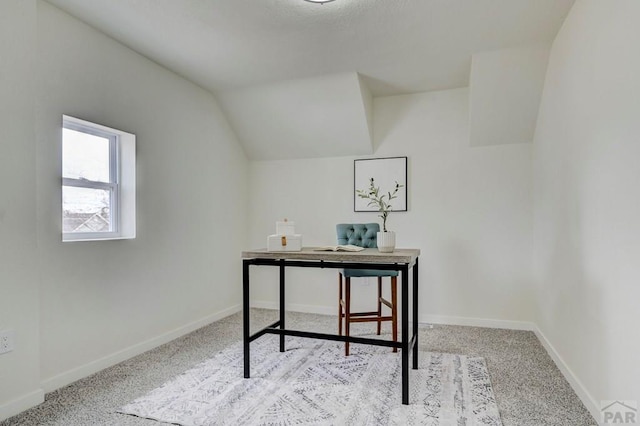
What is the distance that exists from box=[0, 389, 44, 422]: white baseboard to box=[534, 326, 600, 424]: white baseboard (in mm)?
3008

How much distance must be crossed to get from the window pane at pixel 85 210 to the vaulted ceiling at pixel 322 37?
1.15 m

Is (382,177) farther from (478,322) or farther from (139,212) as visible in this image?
(139,212)

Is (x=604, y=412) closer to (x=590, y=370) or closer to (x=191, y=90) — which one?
(x=590, y=370)

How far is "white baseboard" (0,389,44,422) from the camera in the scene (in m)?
1.96

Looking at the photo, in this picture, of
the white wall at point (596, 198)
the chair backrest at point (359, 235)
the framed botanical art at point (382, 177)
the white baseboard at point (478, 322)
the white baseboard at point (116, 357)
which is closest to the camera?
the white wall at point (596, 198)

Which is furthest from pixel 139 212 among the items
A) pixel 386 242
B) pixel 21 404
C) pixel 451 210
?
pixel 451 210

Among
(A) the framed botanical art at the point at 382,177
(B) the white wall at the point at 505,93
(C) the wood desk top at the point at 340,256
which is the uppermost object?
(B) the white wall at the point at 505,93

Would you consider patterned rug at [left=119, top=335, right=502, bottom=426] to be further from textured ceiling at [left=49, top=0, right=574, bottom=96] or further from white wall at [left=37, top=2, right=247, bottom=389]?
textured ceiling at [left=49, top=0, right=574, bottom=96]

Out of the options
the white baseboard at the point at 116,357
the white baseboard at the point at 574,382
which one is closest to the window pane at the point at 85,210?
the white baseboard at the point at 116,357

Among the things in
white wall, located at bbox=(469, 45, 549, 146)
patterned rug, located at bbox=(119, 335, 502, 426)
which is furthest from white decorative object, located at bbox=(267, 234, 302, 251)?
white wall, located at bbox=(469, 45, 549, 146)

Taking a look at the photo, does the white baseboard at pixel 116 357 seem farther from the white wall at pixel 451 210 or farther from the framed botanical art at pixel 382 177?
the framed botanical art at pixel 382 177

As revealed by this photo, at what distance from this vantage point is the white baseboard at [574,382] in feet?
6.47

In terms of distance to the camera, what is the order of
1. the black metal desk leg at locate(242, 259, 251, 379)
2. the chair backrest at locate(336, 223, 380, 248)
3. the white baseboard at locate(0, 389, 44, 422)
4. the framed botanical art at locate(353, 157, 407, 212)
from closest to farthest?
the white baseboard at locate(0, 389, 44, 422) → the black metal desk leg at locate(242, 259, 251, 379) → the chair backrest at locate(336, 223, 380, 248) → the framed botanical art at locate(353, 157, 407, 212)

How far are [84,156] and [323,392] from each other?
2284mm
